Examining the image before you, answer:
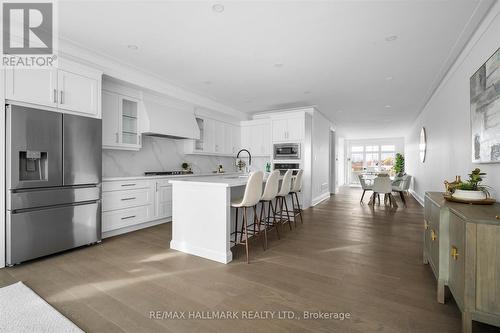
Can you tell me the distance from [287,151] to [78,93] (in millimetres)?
4303

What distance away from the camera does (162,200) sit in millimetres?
4395

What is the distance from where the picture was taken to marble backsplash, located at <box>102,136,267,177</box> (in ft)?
13.3

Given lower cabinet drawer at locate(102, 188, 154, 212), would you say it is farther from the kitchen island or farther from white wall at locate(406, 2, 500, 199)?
white wall at locate(406, 2, 500, 199)

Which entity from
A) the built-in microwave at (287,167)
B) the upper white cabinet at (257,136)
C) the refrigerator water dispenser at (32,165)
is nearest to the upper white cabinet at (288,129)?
the upper white cabinet at (257,136)

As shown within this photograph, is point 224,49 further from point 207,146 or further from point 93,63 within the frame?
point 207,146

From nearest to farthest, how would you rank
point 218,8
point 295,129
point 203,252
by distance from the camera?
point 218,8
point 203,252
point 295,129

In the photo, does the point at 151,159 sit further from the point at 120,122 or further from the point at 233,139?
the point at 233,139

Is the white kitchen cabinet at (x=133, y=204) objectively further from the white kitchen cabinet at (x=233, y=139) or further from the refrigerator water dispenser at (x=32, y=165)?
the white kitchen cabinet at (x=233, y=139)

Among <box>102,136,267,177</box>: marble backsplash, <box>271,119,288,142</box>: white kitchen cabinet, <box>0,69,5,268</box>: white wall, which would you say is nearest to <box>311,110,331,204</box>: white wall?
<box>271,119,288,142</box>: white kitchen cabinet

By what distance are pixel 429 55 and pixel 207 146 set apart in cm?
457

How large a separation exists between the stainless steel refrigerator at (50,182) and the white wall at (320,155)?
4.96 metres

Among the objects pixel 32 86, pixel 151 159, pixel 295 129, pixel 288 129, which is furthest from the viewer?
pixel 288 129
